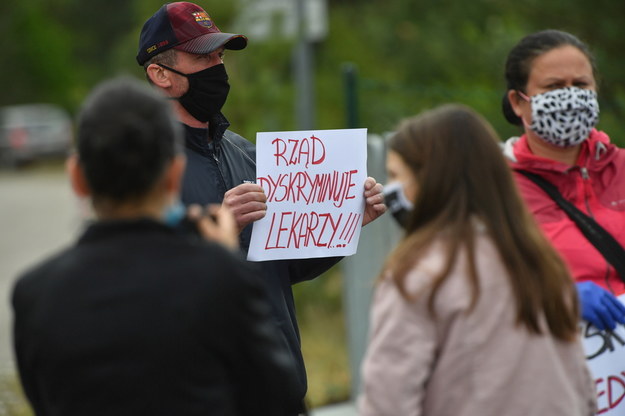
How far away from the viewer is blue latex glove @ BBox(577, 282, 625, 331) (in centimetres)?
325

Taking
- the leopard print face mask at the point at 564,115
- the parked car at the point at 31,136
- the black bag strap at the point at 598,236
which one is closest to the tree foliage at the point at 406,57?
the leopard print face mask at the point at 564,115

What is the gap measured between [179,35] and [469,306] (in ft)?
5.60

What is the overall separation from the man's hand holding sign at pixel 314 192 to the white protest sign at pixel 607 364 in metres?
0.90

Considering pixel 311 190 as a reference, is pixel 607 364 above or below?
below

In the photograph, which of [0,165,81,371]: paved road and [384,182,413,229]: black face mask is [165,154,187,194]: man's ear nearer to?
[384,182,413,229]: black face mask

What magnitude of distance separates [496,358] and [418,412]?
A: 0.24 metres

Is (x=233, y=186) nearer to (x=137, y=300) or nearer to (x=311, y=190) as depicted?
(x=311, y=190)

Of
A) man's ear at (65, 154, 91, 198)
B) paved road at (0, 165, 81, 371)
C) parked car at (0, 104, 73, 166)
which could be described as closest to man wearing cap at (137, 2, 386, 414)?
man's ear at (65, 154, 91, 198)

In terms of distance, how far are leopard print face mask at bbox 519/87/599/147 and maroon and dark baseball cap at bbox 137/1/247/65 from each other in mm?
1160

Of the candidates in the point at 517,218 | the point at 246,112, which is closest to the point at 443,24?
the point at 246,112

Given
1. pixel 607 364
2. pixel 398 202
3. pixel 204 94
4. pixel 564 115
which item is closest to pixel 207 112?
pixel 204 94

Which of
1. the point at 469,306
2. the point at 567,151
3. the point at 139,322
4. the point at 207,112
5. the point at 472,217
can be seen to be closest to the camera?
the point at 139,322

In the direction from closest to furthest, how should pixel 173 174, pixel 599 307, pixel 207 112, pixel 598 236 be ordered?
pixel 173 174, pixel 599 307, pixel 598 236, pixel 207 112

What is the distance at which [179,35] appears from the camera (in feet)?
11.9
